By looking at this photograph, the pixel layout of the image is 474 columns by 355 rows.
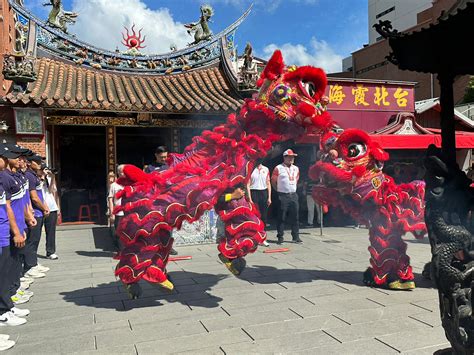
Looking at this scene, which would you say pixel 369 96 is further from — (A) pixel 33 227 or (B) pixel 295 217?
(A) pixel 33 227

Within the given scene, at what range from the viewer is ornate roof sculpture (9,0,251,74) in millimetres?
9875

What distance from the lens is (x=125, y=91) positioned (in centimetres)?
938

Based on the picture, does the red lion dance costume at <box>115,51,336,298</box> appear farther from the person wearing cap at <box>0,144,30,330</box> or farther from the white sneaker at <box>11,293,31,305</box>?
the white sneaker at <box>11,293,31,305</box>

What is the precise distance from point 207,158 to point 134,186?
2.53 ft

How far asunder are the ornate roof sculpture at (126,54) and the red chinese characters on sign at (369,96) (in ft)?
9.41

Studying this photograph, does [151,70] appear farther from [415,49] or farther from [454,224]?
[454,224]

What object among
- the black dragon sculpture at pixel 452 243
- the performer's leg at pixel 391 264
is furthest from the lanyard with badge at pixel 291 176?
the black dragon sculpture at pixel 452 243

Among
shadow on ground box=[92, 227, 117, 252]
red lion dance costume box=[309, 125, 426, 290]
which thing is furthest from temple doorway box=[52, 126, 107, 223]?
red lion dance costume box=[309, 125, 426, 290]

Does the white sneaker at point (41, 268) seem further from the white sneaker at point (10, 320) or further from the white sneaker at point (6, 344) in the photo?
the white sneaker at point (6, 344)

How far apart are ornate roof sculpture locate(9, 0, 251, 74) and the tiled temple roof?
202 millimetres

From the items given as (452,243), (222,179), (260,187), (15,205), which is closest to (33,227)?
(15,205)

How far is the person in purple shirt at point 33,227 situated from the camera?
5.07m

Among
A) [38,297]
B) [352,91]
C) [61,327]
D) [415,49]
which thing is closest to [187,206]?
[61,327]

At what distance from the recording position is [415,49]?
2.58m
